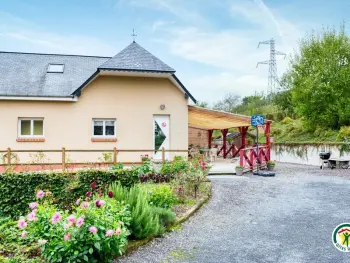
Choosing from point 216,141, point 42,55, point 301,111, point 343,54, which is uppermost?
point 343,54

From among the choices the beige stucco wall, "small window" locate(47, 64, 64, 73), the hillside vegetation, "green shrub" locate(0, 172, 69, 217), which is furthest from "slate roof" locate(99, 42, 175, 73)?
the hillside vegetation

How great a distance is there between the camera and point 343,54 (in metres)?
24.3

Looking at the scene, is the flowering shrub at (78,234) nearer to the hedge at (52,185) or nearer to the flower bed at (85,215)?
the flower bed at (85,215)

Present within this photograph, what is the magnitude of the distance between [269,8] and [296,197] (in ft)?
36.6

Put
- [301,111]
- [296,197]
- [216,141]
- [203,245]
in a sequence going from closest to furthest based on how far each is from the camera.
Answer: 1. [203,245]
2. [296,197]
3. [301,111]
4. [216,141]

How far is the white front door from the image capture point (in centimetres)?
1534

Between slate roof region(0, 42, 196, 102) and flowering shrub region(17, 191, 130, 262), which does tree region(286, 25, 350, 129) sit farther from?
flowering shrub region(17, 191, 130, 262)

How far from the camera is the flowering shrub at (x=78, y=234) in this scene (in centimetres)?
436

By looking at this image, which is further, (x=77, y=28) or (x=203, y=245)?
(x=77, y=28)

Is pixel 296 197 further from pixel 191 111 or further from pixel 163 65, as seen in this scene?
pixel 163 65

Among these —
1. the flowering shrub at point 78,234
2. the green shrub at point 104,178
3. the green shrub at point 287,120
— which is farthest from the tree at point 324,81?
the flowering shrub at point 78,234

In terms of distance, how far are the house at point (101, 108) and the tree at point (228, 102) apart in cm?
2970

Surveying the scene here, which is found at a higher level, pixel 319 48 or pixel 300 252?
pixel 319 48

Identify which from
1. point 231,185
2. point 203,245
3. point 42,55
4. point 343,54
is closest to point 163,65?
point 231,185
